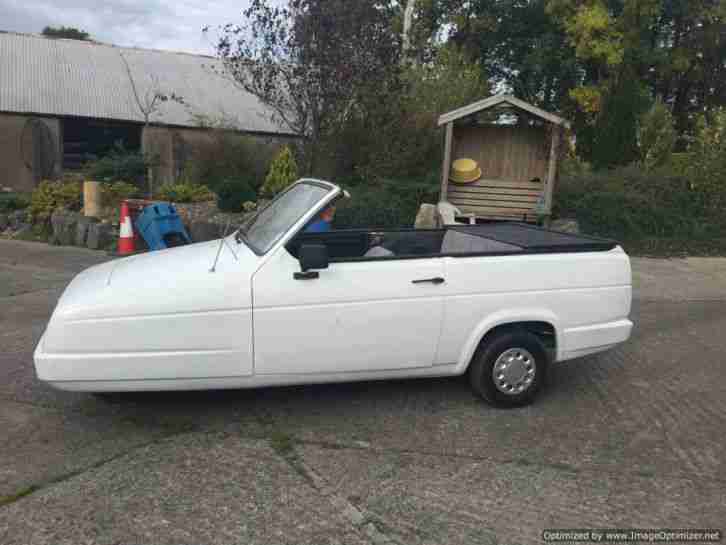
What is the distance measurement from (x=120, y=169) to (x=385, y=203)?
6494 mm

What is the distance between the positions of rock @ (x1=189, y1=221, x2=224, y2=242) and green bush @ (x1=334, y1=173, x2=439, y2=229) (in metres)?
1.98

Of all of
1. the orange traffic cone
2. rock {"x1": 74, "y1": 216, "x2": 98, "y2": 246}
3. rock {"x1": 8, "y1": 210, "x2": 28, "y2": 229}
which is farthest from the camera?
rock {"x1": 8, "y1": 210, "x2": 28, "y2": 229}

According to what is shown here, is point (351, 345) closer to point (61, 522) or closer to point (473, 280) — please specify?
point (473, 280)

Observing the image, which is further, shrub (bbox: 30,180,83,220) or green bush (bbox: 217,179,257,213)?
shrub (bbox: 30,180,83,220)

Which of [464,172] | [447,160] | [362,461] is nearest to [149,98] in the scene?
[464,172]

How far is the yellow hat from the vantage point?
12328 millimetres

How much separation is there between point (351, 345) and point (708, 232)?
33.6 feet

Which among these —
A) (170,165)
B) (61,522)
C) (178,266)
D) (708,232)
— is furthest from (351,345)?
(170,165)

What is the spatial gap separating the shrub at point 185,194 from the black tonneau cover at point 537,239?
28.5 ft

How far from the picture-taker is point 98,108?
19172 millimetres

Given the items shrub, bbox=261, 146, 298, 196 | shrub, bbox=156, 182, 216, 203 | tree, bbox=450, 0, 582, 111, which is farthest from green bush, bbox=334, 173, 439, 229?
tree, bbox=450, 0, 582, 111

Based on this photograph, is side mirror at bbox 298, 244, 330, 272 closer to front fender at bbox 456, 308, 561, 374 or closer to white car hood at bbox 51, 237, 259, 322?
white car hood at bbox 51, 237, 259, 322

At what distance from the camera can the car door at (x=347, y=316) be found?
405 cm

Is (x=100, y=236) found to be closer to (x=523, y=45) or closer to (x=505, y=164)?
(x=505, y=164)
